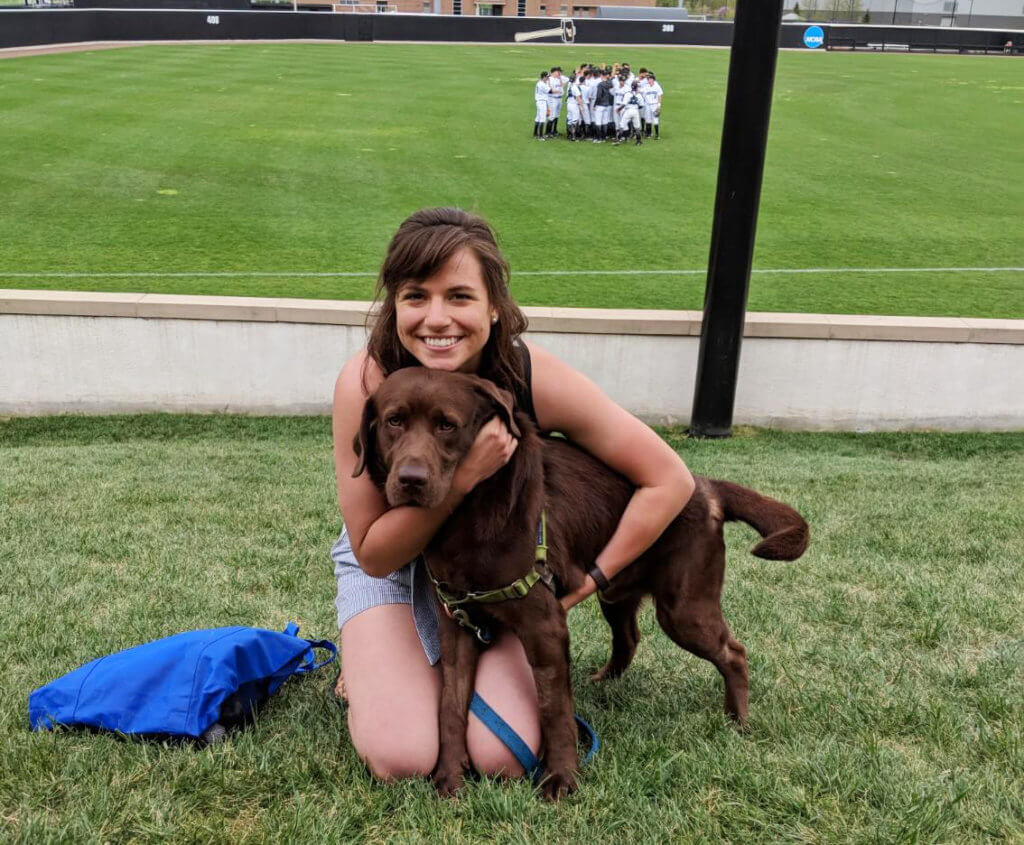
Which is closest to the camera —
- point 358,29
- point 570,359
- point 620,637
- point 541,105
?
point 620,637

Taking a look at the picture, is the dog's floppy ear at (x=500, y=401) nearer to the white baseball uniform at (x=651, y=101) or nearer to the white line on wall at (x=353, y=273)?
the white line on wall at (x=353, y=273)

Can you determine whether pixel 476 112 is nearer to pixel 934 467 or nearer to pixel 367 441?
pixel 934 467

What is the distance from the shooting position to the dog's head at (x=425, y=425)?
2.26m

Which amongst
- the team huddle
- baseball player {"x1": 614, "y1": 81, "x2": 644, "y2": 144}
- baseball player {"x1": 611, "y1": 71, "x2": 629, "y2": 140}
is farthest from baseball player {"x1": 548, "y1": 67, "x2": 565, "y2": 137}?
baseball player {"x1": 614, "y1": 81, "x2": 644, "y2": 144}

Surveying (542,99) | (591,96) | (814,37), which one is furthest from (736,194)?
(814,37)

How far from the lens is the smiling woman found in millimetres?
2613

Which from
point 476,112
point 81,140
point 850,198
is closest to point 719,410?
point 850,198

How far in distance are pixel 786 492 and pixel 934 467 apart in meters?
1.69

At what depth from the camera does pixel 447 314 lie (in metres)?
2.60

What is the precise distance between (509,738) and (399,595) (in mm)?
649

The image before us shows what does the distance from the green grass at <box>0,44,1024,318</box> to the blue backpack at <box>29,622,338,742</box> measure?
9.95 ft

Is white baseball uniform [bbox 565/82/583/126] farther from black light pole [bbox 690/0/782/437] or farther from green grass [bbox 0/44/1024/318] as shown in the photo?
black light pole [bbox 690/0/782/437]

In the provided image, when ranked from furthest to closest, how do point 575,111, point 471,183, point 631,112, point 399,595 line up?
point 575,111, point 631,112, point 471,183, point 399,595

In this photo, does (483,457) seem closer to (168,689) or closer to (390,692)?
(390,692)
